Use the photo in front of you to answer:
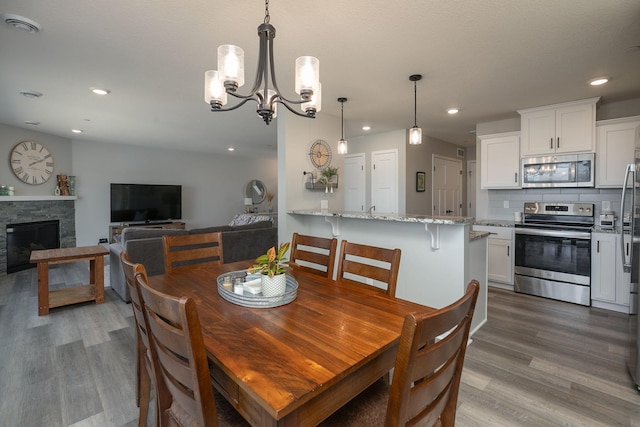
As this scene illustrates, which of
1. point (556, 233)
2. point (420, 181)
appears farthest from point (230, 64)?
point (420, 181)

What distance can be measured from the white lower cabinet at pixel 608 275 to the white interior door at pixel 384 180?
2.69m

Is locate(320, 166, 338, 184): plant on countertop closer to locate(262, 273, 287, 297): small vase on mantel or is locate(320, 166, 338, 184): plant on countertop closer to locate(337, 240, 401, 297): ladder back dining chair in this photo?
locate(337, 240, 401, 297): ladder back dining chair

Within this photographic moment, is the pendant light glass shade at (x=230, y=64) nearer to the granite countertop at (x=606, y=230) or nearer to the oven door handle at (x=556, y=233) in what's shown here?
the oven door handle at (x=556, y=233)

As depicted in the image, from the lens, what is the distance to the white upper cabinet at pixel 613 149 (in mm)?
3410

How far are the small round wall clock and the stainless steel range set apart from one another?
263 centimetres

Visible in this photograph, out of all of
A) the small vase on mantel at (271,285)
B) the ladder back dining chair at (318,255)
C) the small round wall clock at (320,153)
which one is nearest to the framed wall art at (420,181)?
the small round wall clock at (320,153)

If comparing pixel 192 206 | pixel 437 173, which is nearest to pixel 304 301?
pixel 437 173

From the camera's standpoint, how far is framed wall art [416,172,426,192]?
547 centimetres

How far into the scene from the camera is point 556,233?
3.59 m

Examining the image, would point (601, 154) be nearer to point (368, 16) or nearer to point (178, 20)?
point (368, 16)

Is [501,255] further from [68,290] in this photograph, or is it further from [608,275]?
[68,290]

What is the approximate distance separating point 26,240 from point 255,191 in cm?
491

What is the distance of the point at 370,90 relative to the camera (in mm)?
3314

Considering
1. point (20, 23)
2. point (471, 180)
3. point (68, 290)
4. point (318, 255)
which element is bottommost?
point (68, 290)
